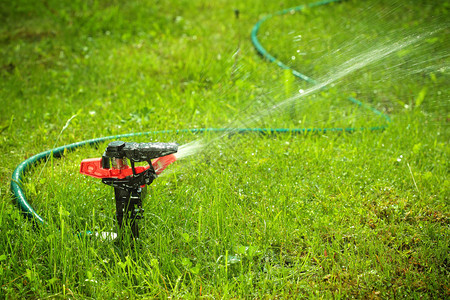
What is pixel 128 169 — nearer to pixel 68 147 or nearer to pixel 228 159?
pixel 228 159

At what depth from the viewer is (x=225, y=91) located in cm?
392

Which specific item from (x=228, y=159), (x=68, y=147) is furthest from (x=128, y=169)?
(x=68, y=147)

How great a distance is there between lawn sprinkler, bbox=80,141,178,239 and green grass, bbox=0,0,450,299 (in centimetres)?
19

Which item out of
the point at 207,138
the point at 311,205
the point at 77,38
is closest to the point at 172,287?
the point at 311,205

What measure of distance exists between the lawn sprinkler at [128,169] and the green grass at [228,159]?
0.19m

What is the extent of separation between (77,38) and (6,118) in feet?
5.98

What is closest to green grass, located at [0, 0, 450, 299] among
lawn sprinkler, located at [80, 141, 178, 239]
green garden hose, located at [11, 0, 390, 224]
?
green garden hose, located at [11, 0, 390, 224]

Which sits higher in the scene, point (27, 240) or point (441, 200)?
point (27, 240)

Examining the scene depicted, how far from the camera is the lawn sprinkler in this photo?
189 centimetres

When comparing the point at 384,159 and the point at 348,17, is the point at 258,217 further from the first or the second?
the point at 348,17

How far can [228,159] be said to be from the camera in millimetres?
2926

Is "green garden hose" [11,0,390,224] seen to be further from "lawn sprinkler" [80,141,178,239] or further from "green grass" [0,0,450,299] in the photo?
"lawn sprinkler" [80,141,178,239]

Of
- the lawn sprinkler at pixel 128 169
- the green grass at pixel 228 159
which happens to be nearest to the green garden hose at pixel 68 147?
the green grass at pixel 228 159

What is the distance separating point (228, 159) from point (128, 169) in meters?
1.05
